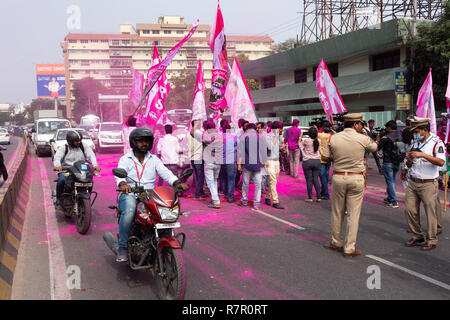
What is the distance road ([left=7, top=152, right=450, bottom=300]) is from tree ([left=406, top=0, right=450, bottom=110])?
15.3 meters

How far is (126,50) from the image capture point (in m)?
102

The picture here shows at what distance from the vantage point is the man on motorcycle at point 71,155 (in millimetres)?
7121

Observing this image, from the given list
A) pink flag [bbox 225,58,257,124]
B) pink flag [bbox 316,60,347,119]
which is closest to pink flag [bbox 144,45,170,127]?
pink flag [bbox 225,58,257,124]

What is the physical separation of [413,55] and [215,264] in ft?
67.4

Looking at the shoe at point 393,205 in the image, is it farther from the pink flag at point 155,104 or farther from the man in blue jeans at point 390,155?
the pink flag at point 155,104

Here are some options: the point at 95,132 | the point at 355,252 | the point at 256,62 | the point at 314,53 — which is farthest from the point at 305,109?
the point at 355,252

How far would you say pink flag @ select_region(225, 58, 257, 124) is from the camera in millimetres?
9258

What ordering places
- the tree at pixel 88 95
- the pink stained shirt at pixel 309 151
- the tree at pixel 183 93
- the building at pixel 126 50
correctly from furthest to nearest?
the building at pixel 126 50 < the tree at pixel 88 95 < the tree at pixel 183 93 < the pink stained shirt at pixel 309 151

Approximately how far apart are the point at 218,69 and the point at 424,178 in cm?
592

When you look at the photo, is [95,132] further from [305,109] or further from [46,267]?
[46,267]

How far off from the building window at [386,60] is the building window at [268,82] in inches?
472

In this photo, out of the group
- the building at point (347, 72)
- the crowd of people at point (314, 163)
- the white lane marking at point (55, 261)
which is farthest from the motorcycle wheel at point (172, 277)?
the building at point (347, 72)
